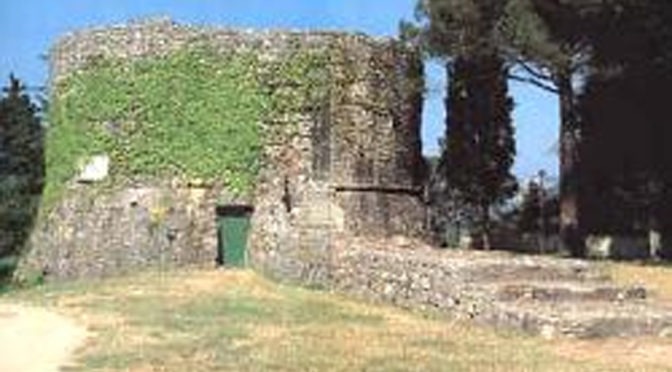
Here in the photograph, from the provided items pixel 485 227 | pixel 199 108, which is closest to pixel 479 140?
pixel 485 227

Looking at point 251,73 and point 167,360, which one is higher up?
point 251,73

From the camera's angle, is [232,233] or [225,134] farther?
[232,233]

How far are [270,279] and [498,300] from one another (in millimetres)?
11018

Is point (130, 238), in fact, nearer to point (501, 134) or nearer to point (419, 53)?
point (419, 53)

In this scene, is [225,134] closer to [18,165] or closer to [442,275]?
[442,275]

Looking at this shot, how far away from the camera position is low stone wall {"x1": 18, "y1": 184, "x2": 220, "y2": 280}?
33562 millimetres

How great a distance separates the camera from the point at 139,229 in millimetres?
33812

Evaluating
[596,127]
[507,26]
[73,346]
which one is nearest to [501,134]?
[596,127]

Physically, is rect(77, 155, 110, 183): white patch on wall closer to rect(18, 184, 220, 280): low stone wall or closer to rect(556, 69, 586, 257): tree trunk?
rect(18, 184, 220, 280): low stone wall

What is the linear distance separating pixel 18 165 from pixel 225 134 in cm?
2202

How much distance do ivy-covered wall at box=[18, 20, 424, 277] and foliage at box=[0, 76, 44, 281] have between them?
1556cm

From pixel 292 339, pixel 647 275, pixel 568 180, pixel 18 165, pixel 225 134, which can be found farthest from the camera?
pixel 18 165

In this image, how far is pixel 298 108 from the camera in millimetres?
33375

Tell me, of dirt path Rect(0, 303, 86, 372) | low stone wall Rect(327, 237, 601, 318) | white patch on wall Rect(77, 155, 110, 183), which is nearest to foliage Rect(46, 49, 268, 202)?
white patch on wall Rect(77, 155, 110, 183)
